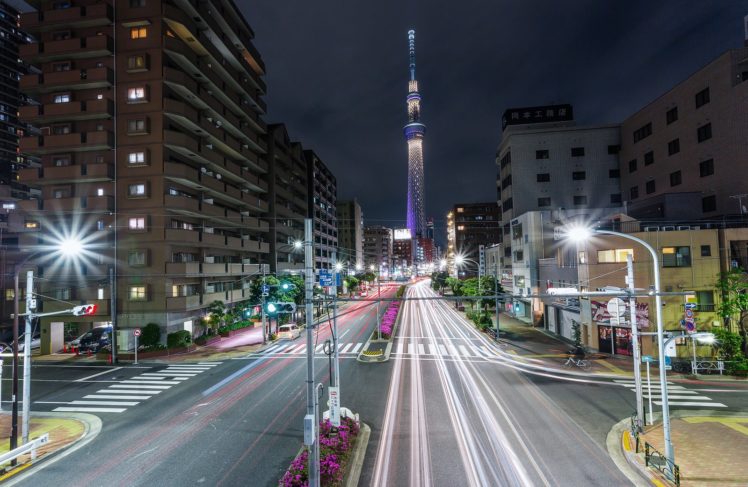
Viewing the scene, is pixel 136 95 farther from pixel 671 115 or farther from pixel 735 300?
pixel 671 115

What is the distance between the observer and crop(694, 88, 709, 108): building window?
35659 mm

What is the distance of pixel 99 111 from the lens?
35.2 m

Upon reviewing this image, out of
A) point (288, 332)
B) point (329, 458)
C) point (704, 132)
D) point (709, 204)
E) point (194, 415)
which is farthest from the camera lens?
point (288, 332)

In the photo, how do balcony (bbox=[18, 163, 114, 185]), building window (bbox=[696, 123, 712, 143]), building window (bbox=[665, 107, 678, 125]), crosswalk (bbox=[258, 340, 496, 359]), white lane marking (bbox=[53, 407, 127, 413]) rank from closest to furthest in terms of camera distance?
white lane marking (bbox=[53, 407, 127, 413]) → crosswalk (bbox=[258, 340, 496, 359]) → balcony (bbox=[18, 163, 114, 185]) → building window (bbox=[696, 123, 712, 143]) → building window (bbox=[665, 107, 678, 125])

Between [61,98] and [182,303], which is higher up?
[61,98]

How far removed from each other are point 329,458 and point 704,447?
1535 cm

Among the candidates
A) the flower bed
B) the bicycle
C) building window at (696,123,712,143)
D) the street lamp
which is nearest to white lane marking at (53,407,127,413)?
the flower bed

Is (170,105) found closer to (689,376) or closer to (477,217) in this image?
(689,376)

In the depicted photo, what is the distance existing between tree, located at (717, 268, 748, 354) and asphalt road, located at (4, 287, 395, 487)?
2573cm

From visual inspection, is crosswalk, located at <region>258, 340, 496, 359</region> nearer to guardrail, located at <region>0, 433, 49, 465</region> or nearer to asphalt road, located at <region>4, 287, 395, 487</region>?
asphalt road, located at <region>4, 287, 395, 487</region>

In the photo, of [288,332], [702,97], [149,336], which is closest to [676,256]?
[702,97]

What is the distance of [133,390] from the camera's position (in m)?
23.7

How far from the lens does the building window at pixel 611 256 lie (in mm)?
30672

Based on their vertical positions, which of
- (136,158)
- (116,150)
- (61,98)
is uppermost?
(61,98)
